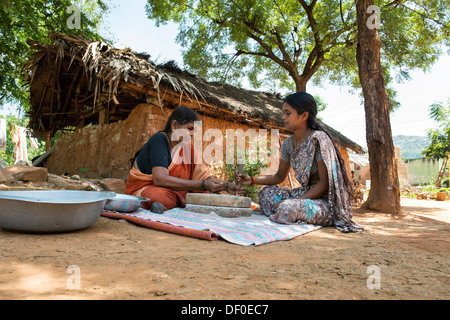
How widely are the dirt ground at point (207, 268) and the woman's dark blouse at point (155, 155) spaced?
3.26 feet

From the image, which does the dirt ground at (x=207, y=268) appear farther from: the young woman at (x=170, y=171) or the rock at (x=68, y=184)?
the rock at (x=68, y=184)

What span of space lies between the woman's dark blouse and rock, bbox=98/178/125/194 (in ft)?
5.33

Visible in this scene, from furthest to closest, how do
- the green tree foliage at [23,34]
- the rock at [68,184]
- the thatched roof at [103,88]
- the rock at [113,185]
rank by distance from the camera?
the green tree foliage at [23,34] < the thatched roof at [103,88] < the rock at [113,185] < the rock at [68,184]

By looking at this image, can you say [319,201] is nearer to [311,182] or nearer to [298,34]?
[311,182]

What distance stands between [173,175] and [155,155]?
0.38m

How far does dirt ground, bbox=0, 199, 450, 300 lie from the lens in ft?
3.52

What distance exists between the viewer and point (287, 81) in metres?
12.1

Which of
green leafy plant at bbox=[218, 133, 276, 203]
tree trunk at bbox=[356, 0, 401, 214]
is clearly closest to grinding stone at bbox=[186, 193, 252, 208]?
green leafy plant at bbox=[218, 133, 276, 203]

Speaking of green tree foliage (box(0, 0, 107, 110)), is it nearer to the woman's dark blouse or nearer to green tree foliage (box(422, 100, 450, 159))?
the woman's dark blouse

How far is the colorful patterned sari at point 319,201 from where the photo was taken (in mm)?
2695

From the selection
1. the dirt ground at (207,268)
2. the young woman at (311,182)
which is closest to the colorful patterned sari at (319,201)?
the young woman at (311,182)

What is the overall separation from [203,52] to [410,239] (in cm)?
911

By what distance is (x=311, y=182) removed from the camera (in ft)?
10.1
